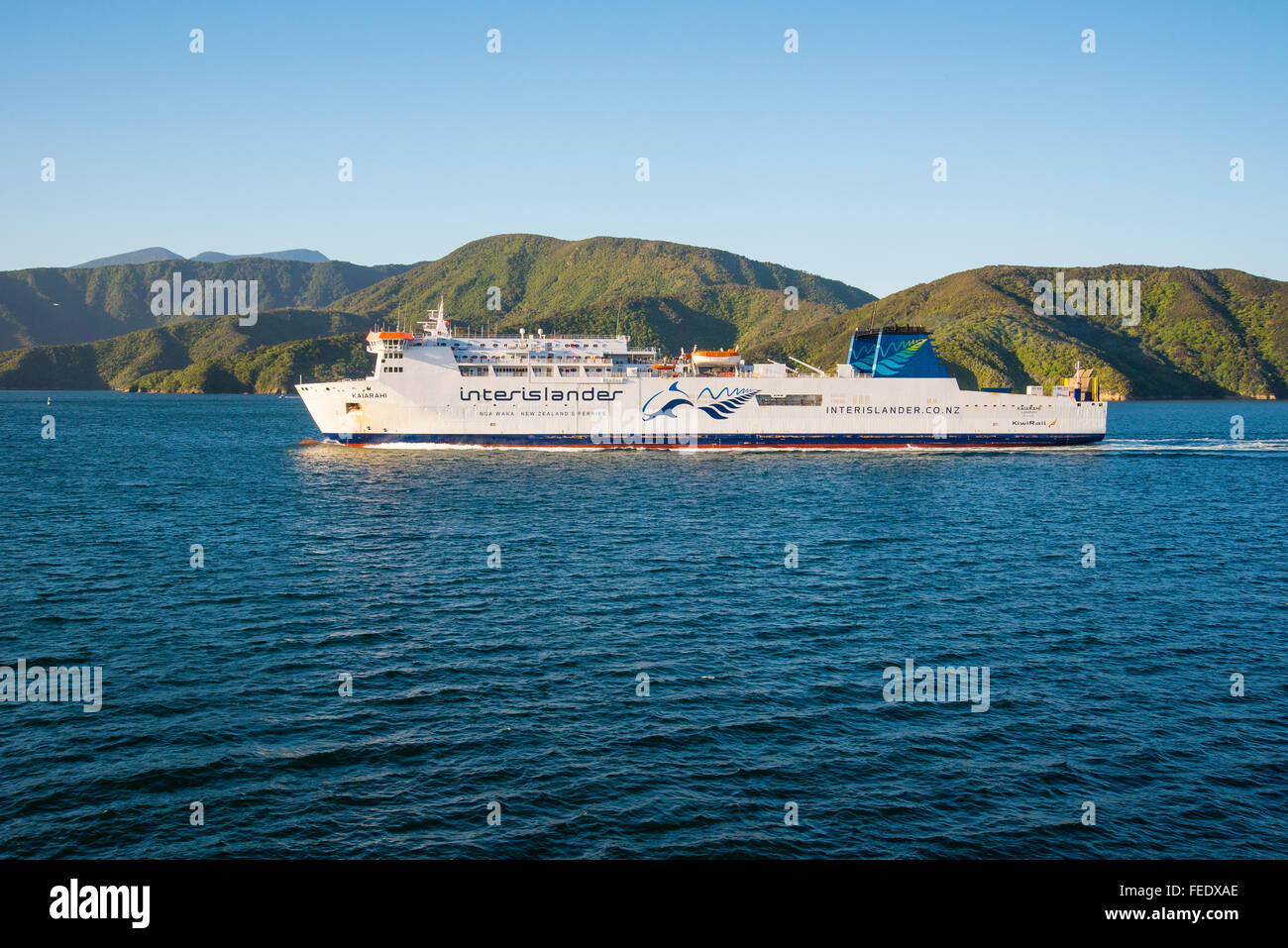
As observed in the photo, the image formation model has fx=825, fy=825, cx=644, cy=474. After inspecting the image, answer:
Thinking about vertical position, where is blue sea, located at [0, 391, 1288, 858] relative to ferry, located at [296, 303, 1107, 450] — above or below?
below

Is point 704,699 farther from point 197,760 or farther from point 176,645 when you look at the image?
point 176,645

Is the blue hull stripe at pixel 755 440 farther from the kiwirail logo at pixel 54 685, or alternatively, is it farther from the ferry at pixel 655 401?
the kiwirail logo at pixel 54 685

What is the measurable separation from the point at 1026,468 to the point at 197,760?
60.5 m

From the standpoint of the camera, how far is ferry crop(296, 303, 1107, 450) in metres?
70.1

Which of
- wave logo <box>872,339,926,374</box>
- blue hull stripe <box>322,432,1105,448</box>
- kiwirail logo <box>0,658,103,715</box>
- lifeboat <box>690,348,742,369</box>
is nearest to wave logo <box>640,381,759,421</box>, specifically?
blue hull stripe <box>322,432,1105,448</box>

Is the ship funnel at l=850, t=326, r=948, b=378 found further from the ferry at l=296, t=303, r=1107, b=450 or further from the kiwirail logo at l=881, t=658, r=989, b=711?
the kiwirail logo at l=881, t=658, r=989, b=711

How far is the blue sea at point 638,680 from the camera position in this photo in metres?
14.1

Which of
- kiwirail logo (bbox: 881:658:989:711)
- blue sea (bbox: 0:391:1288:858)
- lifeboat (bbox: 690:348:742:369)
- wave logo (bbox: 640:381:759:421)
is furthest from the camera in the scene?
lifeboat (bbox: 690:348:742:369)

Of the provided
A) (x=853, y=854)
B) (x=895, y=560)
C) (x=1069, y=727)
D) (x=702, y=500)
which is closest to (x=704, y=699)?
(x=853, y=854)

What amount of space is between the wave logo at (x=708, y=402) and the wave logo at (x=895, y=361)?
12017 mm

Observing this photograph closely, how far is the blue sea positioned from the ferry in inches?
1038

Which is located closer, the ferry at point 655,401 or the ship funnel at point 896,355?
the ferry at point 655,401
